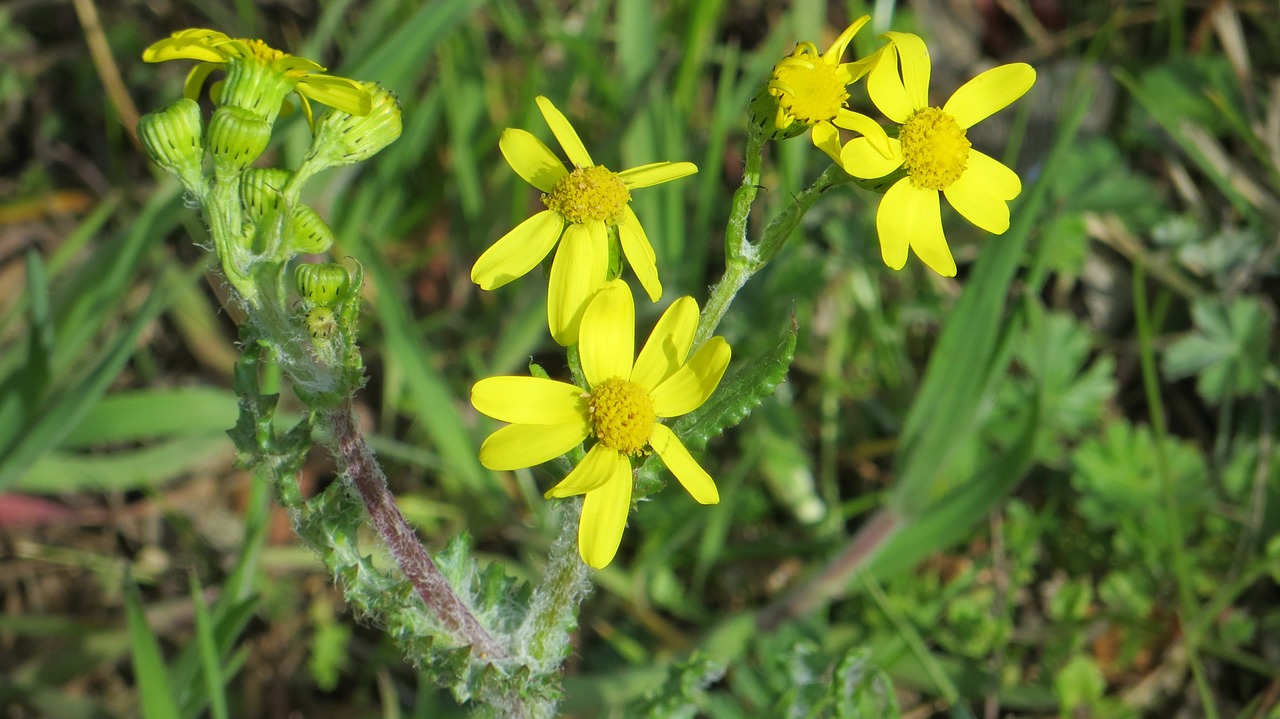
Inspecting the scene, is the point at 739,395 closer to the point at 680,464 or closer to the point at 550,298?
the point at 680,464

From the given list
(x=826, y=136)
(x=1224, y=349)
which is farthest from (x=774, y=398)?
(x=826, y=136)

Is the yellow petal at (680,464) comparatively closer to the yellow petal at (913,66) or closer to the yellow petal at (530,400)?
the yellow petal at (530,400)

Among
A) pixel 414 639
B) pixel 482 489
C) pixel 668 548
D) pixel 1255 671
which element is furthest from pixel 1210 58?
pixel 414 639

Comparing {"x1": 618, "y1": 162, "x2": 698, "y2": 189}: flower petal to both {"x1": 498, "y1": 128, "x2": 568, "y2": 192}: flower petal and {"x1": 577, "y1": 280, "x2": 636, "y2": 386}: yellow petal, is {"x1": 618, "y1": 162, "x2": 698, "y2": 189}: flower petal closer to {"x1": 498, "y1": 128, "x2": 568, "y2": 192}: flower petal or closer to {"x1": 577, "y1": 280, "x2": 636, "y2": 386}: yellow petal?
{"x1": 498, "y1": 128, "x2": 568, "y2": 192}: flower petal

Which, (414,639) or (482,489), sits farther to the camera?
(482,489)

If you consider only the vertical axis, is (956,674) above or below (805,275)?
below

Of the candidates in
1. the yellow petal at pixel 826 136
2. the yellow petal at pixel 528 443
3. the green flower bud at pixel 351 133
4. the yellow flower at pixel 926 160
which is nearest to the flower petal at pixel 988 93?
the yellow flower at pixel 926 160

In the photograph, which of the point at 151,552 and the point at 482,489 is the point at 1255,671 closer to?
the point at 482,489
